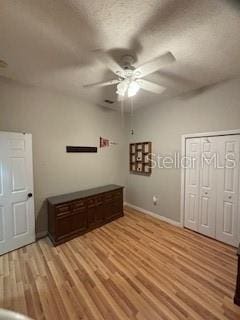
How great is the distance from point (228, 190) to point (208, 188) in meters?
0.33

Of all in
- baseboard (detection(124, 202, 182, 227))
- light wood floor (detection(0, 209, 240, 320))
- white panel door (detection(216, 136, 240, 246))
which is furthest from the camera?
baseboard (detection(124, 202, 182, 227))

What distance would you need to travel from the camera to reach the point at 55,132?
3.34 metres

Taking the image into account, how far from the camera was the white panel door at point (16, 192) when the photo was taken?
8.52 feet

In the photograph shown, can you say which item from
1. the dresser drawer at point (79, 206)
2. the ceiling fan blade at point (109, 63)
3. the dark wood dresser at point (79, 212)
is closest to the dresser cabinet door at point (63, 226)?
the dark wood dresser at point (79, 212)

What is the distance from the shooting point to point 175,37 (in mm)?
1771

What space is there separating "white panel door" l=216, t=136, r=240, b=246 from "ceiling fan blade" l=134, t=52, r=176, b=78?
184 cm

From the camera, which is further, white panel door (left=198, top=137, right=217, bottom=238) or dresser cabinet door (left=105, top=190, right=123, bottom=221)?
dresser cabinet door (left=105, top=190, right=123, bottom=221)

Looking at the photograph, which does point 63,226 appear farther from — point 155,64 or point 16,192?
point 155,64

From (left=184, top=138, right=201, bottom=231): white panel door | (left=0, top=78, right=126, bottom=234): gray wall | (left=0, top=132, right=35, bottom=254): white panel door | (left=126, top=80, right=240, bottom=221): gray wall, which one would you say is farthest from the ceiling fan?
(left=0, top=132, right=35, bottom=254): white panel door

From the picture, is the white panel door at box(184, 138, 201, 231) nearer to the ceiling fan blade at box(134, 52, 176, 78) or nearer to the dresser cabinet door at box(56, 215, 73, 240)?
the ceiling fan blade at box(134, 52, 176, 78)

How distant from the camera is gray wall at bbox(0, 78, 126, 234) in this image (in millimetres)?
2875

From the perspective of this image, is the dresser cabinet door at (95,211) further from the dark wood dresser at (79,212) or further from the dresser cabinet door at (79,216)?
the dresser cabinet door at (79,216)

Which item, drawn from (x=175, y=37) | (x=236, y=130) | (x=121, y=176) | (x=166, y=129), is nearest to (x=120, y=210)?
(x=121, y=176)

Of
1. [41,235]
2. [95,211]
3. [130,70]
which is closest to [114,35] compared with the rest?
[130,70]
